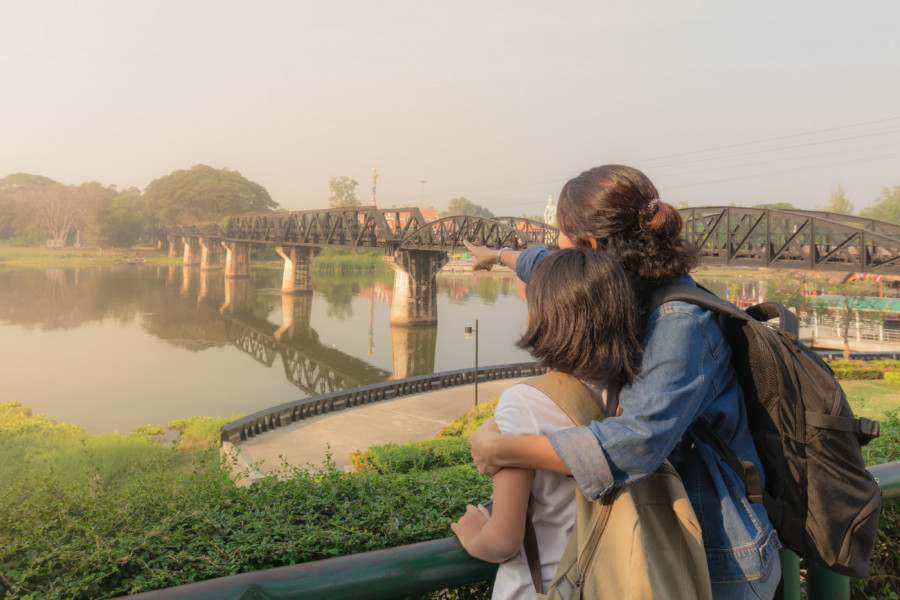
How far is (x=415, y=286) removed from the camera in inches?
1780

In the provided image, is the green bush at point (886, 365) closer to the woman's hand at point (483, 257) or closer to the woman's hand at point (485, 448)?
the woman's hand at point (483, 257)

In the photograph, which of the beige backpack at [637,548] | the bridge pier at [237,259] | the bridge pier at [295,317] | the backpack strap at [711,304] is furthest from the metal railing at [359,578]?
the bridge pier at [237,259]

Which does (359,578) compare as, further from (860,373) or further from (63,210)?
(63,210)

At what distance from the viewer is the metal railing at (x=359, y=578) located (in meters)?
1.54

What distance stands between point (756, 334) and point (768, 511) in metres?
0.49

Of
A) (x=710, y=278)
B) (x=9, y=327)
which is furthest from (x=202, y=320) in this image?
(x=710, y=278)

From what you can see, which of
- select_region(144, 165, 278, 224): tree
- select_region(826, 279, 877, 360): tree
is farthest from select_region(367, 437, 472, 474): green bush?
select_region(144, 165, 278, 224): tree

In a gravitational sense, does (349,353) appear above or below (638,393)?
below

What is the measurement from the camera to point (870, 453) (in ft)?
11.5

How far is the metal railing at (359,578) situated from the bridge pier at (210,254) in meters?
97.8

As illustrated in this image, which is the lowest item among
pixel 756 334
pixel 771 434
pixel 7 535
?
pixel 7 535

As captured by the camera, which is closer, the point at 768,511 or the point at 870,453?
the point at 768,511

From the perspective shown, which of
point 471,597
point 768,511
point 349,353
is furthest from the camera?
point 349,353

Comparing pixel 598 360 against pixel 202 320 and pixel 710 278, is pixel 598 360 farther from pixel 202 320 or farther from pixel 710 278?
pixel 710 278
